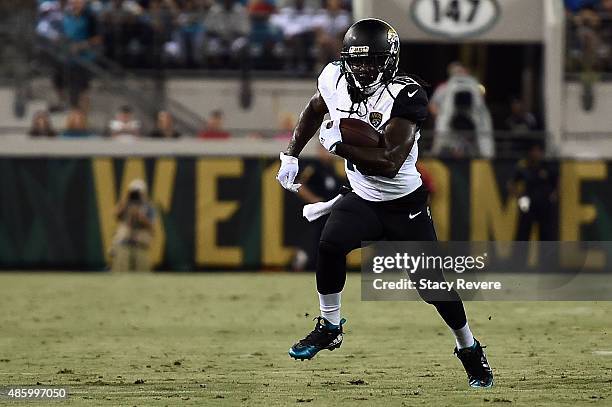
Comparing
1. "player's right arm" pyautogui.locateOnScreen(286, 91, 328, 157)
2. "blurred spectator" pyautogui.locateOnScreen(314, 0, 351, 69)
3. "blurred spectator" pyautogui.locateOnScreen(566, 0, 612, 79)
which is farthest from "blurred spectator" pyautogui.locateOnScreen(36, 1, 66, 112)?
"player's right arm" pyautogui.locateOnScreen(286, 91, 328, 157)

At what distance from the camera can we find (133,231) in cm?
1683

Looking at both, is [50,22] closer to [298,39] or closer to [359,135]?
[298,39]

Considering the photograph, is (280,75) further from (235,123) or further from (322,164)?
(322,164)

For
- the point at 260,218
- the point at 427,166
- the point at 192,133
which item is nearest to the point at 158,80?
the point at 192,133

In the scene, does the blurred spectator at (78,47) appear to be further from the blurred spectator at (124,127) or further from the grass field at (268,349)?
the grass field at (268,349)

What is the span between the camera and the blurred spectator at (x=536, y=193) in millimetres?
16703

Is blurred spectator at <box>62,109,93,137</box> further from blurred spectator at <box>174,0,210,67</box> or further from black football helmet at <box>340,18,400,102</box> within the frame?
black football helmet at <box>340,18,400,102</box>

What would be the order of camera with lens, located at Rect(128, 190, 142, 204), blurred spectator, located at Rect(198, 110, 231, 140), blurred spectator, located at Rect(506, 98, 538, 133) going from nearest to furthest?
1. camera with lens, located at Rect(128, 190, 142, 204)
2. blurred spectator, located at Rect(198, 110, 231, 140)
3. blurred spectator, located at Rect(506, 98, 538, 133)

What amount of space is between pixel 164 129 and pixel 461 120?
396 cm

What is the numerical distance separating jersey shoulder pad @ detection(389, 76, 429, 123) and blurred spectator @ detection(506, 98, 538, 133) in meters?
11.3

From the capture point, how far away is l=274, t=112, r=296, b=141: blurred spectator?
1782 centimetres

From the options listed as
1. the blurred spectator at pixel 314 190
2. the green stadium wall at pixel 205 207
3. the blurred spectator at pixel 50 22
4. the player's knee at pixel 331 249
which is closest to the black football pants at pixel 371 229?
the player's knee at pixel 331 249

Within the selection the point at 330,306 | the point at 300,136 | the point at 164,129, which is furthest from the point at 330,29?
the point at 330,306

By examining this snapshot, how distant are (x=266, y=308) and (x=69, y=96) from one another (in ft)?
24.4
